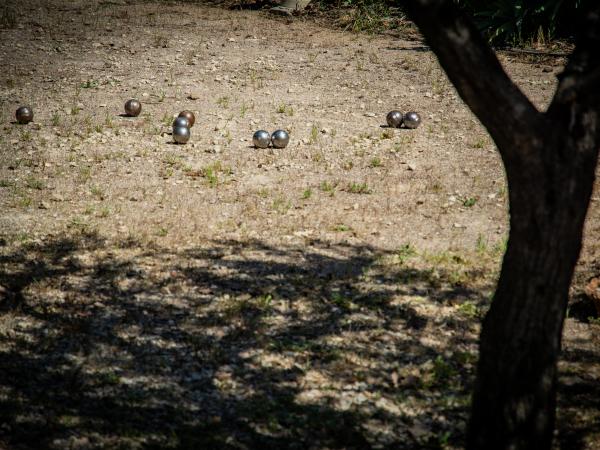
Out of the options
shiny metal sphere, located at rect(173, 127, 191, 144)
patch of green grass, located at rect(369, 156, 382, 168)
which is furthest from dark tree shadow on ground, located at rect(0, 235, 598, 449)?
shiny metal sphere, located at rect(173, 127, 191, 144)

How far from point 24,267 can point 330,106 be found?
6422 mm

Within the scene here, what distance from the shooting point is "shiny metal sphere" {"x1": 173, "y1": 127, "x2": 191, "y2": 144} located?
9586 millimetres

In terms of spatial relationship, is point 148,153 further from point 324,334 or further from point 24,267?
point 324,334

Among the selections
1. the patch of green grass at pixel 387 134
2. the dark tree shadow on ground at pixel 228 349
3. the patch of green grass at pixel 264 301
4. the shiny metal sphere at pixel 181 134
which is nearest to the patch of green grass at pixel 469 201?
the dark tree shadow on ground at pixel 228 349

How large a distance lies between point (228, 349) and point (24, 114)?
654 cm

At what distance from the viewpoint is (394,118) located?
10469mm

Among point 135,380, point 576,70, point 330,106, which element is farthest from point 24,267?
point 330,106

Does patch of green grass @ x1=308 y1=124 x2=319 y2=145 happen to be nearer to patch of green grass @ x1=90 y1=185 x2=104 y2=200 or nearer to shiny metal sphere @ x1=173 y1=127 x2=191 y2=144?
shiny metal sphere @ x1=173 y1=127 x2=191 y2=144

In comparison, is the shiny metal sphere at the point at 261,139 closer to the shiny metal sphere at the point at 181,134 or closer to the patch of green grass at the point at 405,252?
the shiny metal sphere at the point at 181,134

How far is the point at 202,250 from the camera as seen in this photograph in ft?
22.5

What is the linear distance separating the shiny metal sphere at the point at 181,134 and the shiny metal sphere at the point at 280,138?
1197mm

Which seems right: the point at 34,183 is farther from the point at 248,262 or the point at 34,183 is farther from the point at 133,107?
the point at 248,262

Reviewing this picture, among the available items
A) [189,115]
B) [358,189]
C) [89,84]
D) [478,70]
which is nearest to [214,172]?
[189,115]

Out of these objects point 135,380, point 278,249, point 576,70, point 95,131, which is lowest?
point 135,380
